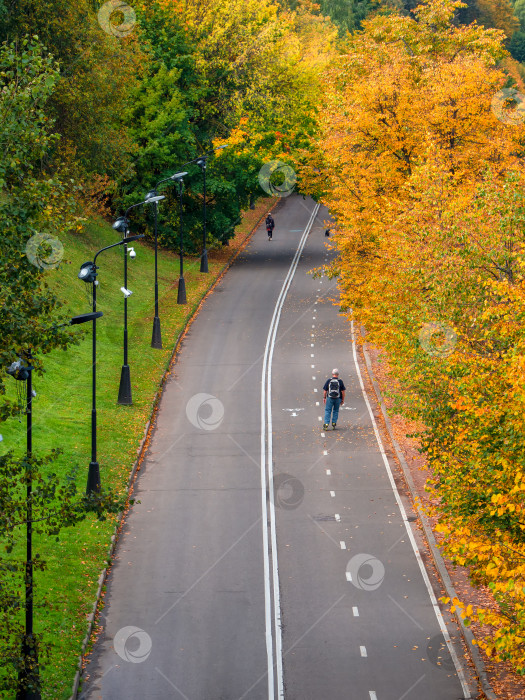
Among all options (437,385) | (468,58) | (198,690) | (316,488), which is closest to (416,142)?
(468,58)

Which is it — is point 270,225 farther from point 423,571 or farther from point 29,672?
point 29,672

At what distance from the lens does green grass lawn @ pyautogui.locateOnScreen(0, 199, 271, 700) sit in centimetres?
1904

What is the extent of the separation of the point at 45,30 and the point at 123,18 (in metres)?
9.76

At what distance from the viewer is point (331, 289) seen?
50.2 metres

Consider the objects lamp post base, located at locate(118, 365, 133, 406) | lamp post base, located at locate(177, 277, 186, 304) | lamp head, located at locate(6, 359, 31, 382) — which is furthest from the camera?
lamp post base, located at locate(177, 277, 186, 304)

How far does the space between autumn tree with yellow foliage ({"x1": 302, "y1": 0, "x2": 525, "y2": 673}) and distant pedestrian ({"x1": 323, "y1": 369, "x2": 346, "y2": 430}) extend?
1909mm

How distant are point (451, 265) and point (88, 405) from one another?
1591 cm

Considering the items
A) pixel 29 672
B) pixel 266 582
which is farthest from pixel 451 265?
pixel 29 672

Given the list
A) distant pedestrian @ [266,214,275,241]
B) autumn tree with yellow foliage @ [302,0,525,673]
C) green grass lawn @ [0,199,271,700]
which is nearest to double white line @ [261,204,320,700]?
green grass lawn @ [0,199,271,700]

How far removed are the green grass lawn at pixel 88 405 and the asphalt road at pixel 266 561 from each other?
25.2 inches

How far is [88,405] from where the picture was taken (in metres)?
31.3

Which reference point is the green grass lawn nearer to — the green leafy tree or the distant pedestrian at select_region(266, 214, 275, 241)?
the green leafy tree

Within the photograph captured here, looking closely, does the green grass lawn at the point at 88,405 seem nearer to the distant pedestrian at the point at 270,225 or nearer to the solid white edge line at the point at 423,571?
the distant pedestrian at the point at 270,225

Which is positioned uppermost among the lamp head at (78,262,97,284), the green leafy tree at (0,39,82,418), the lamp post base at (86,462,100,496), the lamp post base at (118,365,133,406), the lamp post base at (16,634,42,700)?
the lamp head at (78,262,97,284)
